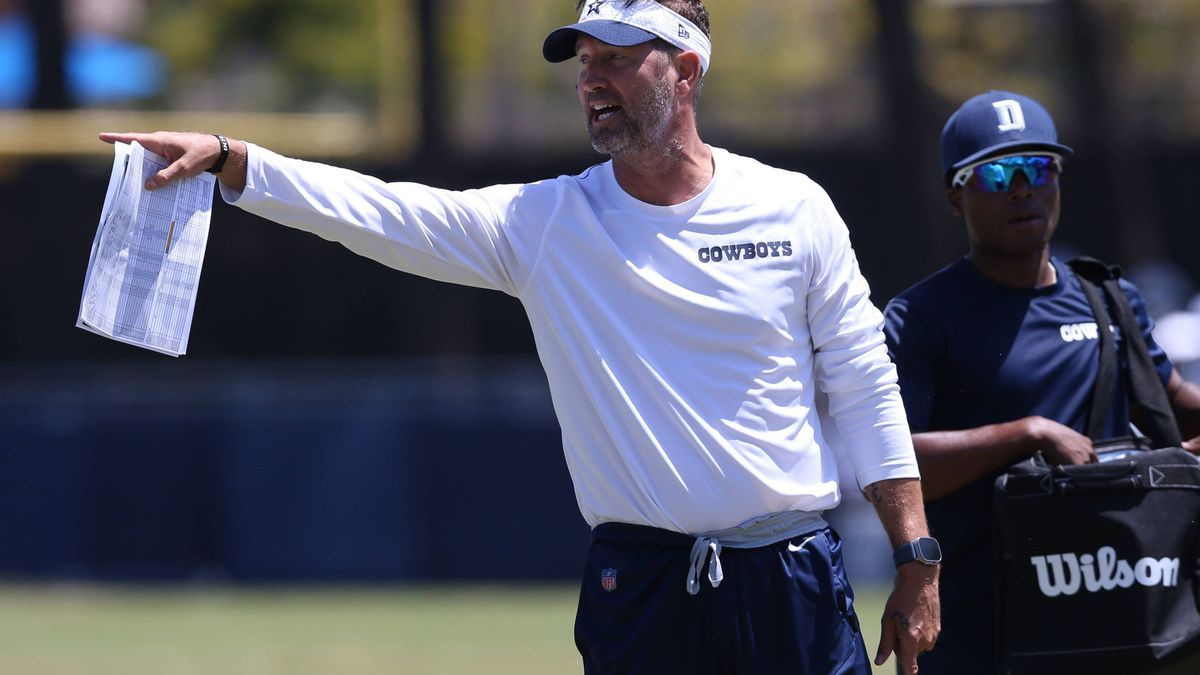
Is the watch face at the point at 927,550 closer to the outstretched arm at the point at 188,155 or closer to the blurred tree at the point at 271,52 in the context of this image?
the outstretched arm at the point at 188,155

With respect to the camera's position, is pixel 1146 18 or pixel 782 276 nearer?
pixel 782 276

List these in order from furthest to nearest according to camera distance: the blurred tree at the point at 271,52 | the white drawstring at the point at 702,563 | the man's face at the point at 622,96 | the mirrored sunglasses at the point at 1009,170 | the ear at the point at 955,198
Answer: the blurred tree at the point at 271,52
the ear at the point at 955,198
the mirrored sunglasses at the point at 1009,170
the man's face at the point at 622,96
the white drawstring at the point at 702,563

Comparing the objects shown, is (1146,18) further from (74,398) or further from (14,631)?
(14,631)

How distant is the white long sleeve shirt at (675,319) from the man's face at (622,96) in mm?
148

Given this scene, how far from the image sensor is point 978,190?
16.0 ft

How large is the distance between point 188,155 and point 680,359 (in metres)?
1.20

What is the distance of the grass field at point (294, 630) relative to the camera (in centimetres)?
1013

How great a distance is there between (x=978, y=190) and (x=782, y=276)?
0.82m

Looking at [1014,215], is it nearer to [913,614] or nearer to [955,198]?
[955,198]

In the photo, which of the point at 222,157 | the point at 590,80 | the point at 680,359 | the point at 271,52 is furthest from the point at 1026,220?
the point at 271,52

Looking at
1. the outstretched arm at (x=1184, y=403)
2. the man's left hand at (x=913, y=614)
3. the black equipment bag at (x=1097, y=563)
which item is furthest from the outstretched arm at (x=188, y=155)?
the outstretched arm at (x=1184, y=403)

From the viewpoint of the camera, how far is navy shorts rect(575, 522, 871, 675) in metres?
4.26

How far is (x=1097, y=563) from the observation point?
4.59 m

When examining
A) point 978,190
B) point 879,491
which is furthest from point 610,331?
point 978,190
